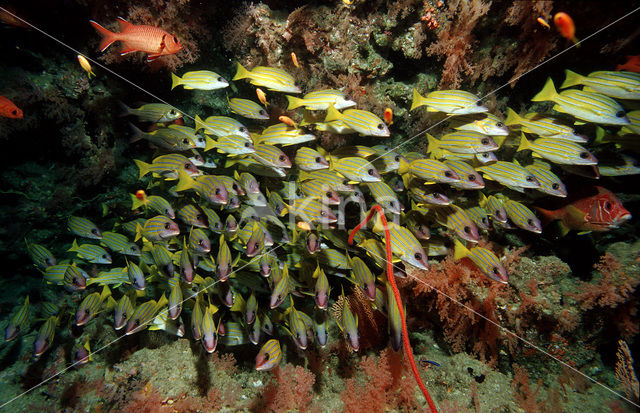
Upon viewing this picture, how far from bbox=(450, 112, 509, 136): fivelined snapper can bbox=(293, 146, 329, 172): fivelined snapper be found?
5.72 feet

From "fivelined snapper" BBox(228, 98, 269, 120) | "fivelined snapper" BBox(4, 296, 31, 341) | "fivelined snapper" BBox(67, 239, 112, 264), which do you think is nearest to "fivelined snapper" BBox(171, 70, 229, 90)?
"fivelined snapper" BBox(228, 98, 269, 120)

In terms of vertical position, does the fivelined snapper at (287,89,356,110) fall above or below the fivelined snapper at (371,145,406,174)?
above

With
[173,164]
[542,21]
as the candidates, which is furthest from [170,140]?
[542,21]

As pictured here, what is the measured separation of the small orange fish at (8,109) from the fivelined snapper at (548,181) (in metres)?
6.20

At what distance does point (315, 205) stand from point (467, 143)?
192cm

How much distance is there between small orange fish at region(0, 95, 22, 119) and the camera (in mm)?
3260

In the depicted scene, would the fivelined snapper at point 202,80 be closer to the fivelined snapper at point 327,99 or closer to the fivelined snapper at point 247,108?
the fivelined snapper at point 247,108

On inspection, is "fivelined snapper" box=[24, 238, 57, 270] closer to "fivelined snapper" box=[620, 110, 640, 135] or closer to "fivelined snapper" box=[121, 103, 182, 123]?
"fivelined snapper" box=[121, 103, 182, 123]

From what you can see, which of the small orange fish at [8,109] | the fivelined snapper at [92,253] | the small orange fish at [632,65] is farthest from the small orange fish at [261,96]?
the small orange fish at [632,65]

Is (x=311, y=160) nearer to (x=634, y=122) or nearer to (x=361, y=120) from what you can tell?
(x=361, y=120)

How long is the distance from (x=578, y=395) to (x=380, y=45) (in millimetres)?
5420

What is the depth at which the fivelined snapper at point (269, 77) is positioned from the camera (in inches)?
133

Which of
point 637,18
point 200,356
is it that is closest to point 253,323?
point 200,356

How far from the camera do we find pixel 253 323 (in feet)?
11.5
